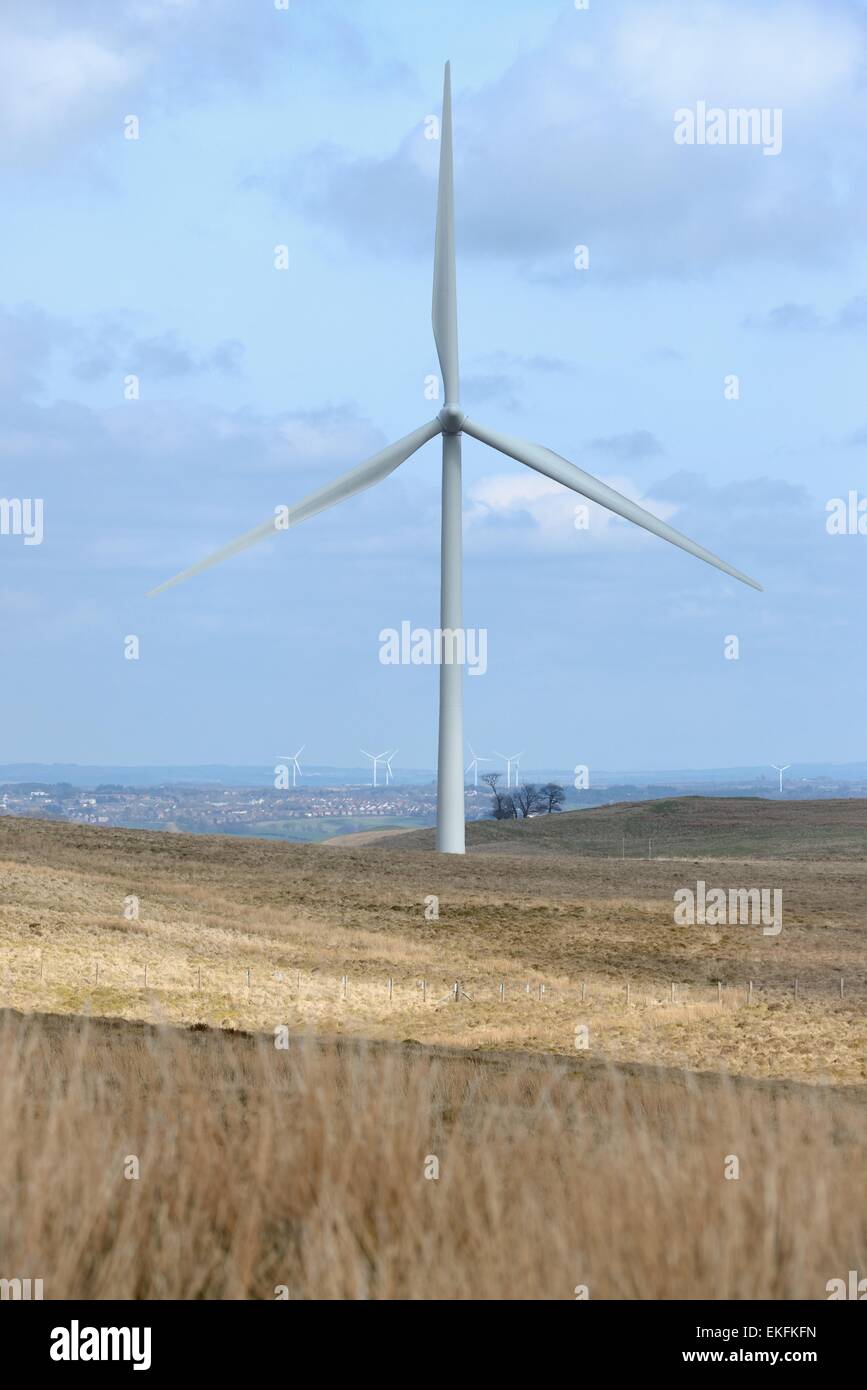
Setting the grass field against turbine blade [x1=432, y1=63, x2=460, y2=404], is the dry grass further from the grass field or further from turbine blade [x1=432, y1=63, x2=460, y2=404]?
turbine blade [x1=432, y1=63, x2=460, y2=404]

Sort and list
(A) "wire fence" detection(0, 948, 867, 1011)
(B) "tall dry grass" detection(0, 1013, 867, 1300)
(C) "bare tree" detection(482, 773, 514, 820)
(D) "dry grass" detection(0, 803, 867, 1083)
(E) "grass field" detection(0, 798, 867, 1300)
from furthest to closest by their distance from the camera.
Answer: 1. (C) "bare tree" detection(482, 773, 514, 820)
2. (A) "wire fence" detection(0, 948, 867, 1011)
3. (D) "dry grass" detection(0, 803, 867, 1083)
4. (E) "grass field" detection(0, 798, 867, 1300)
5. (B) "tall dry grass" detection(0, 1013, 867, 1300)

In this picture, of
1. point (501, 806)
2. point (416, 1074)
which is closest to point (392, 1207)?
point (416, 1074)

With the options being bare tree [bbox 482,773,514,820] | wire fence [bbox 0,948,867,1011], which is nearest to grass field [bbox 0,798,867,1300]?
wire fence [bbox 0,948,867,1011]

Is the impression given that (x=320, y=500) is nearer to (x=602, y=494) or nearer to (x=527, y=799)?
(x=602, y=494)

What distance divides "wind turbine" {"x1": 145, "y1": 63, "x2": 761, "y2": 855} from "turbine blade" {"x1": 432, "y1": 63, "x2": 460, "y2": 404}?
4 cm

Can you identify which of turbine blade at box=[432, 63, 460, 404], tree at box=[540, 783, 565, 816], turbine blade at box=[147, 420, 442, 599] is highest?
turbine blade at box=[432, 63, 460, 404]

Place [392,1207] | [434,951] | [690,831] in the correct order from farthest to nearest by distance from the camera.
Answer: [690,831]
[434,951]
[392,1207]

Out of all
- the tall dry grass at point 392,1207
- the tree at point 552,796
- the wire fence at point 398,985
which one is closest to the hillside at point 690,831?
the tree at point 552,796

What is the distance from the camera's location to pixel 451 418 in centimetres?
5484

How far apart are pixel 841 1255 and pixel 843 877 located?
5157 cm

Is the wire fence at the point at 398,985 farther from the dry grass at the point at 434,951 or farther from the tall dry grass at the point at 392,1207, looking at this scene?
the tall dry grass at the point at 392,1207

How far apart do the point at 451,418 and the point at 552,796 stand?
99.0m

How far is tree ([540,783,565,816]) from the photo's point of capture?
495 ft
